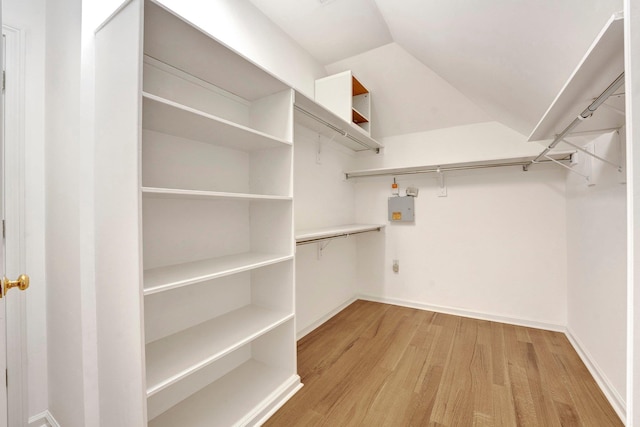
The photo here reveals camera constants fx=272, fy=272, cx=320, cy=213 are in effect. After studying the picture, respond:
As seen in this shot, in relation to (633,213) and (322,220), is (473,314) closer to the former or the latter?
(322,220)

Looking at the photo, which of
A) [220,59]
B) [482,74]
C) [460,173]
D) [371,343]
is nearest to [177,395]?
[371,343]

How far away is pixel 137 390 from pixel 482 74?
2660 mm

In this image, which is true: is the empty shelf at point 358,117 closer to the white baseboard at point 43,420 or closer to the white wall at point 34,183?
the white wall at point 34,183

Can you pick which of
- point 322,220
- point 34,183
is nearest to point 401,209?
point 322,220

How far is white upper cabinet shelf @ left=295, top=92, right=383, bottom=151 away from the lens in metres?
2.02

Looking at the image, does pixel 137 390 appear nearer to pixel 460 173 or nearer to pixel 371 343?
pixel 371 343

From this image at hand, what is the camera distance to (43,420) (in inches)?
58.1

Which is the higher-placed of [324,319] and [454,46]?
[454,46]

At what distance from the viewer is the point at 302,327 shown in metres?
2.47

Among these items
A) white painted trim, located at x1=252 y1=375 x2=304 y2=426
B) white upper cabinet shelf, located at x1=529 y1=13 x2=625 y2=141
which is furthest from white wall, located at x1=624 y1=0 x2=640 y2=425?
white painted trim, located at x1=252 y1=375 x2=304 y2=426

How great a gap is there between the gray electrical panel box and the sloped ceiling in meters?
0.79

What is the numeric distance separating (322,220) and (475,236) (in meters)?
1.62

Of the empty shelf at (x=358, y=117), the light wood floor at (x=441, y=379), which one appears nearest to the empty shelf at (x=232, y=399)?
the light wood floor at (x=441, y=379)

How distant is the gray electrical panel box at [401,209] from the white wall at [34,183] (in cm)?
294
